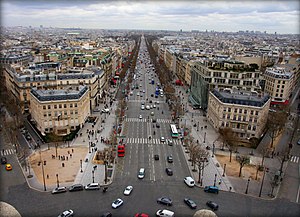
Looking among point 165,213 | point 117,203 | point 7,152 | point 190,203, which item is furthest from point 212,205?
point 7,152

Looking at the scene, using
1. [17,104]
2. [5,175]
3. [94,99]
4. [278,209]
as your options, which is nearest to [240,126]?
[278,209]

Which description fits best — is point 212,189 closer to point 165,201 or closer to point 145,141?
point 165,201

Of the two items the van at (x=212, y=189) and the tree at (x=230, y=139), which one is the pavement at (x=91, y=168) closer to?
the van at (x=212, y=189)

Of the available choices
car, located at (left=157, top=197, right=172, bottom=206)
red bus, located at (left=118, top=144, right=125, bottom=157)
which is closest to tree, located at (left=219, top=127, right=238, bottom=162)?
car, located at (left=157, top=197, right=172, bottom=206)

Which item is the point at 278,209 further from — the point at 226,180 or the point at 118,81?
the point at 118,81

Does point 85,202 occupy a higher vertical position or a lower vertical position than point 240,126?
lower

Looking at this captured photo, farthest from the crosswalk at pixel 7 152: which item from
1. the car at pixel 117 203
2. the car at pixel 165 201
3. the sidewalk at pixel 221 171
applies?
the sidewalk at pixel 221 171
